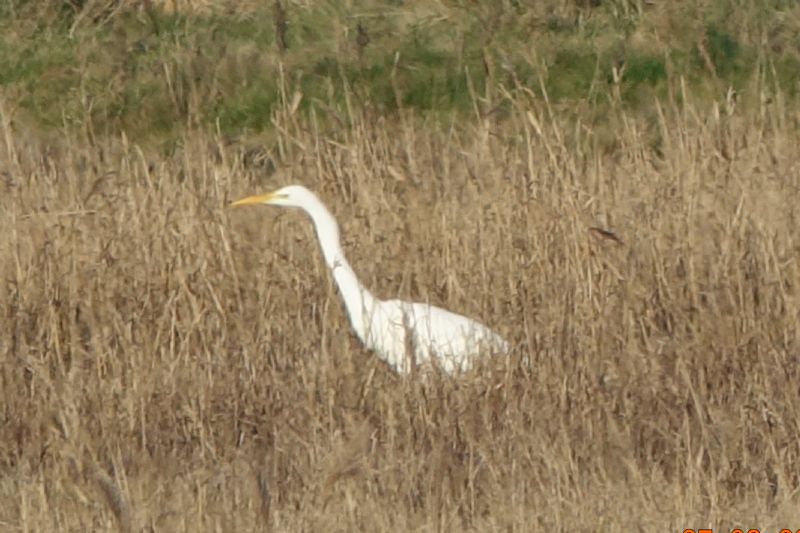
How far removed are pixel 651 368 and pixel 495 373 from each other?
0.36m

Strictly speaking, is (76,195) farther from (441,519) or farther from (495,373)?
(441,519)

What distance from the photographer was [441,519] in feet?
11.8

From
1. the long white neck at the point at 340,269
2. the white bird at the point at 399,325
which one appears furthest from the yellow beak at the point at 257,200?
the long white neck at the point at 340,269

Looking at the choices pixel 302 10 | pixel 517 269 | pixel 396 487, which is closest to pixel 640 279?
pixel 517 269

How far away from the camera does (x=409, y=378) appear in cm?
418

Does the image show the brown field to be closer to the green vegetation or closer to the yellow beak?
the yellow beak

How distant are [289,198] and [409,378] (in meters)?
1.23

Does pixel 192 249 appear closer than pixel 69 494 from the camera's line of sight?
No

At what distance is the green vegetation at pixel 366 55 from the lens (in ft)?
31.7

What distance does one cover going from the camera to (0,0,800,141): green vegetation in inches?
380

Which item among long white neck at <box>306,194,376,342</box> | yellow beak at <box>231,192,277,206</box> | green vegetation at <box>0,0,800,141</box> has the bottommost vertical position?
green vegetation at <box>0,0,800,141</box>

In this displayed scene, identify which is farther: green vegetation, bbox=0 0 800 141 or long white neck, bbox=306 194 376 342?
green vegetation, bbox=0 0 800 141

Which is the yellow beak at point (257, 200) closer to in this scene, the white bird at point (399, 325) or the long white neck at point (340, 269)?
the white bird at point (399, 325)

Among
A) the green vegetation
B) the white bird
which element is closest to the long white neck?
the white bird
